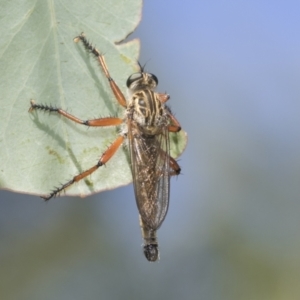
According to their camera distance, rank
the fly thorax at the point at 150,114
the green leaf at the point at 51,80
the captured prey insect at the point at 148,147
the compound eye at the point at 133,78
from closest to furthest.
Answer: the green leaf at the point at 51,80 → the compound eye at the point at 133,78 → the captured prey insect at the point at 148,147 → the fly thorax at the point at 150,114

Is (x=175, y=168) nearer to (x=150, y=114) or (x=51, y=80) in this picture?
(x=150, y=114)

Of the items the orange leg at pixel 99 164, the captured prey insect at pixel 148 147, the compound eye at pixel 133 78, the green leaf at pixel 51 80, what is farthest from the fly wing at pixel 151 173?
the green leaf at pixel 51 80

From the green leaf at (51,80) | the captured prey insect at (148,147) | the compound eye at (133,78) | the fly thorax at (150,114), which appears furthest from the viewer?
the fly thorax at (150,114)

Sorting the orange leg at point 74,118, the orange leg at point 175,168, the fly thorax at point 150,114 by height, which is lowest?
the orange leg at point 175,168

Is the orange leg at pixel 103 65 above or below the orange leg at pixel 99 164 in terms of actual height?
above

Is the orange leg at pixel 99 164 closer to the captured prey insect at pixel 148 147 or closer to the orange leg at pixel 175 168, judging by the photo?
the captured prey insect at pixel 148 147

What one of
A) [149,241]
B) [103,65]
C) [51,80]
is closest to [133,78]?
[103,65]

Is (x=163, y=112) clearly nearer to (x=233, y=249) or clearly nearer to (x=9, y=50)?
(x=9, y=50)

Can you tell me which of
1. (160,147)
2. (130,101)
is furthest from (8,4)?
(160,147)
